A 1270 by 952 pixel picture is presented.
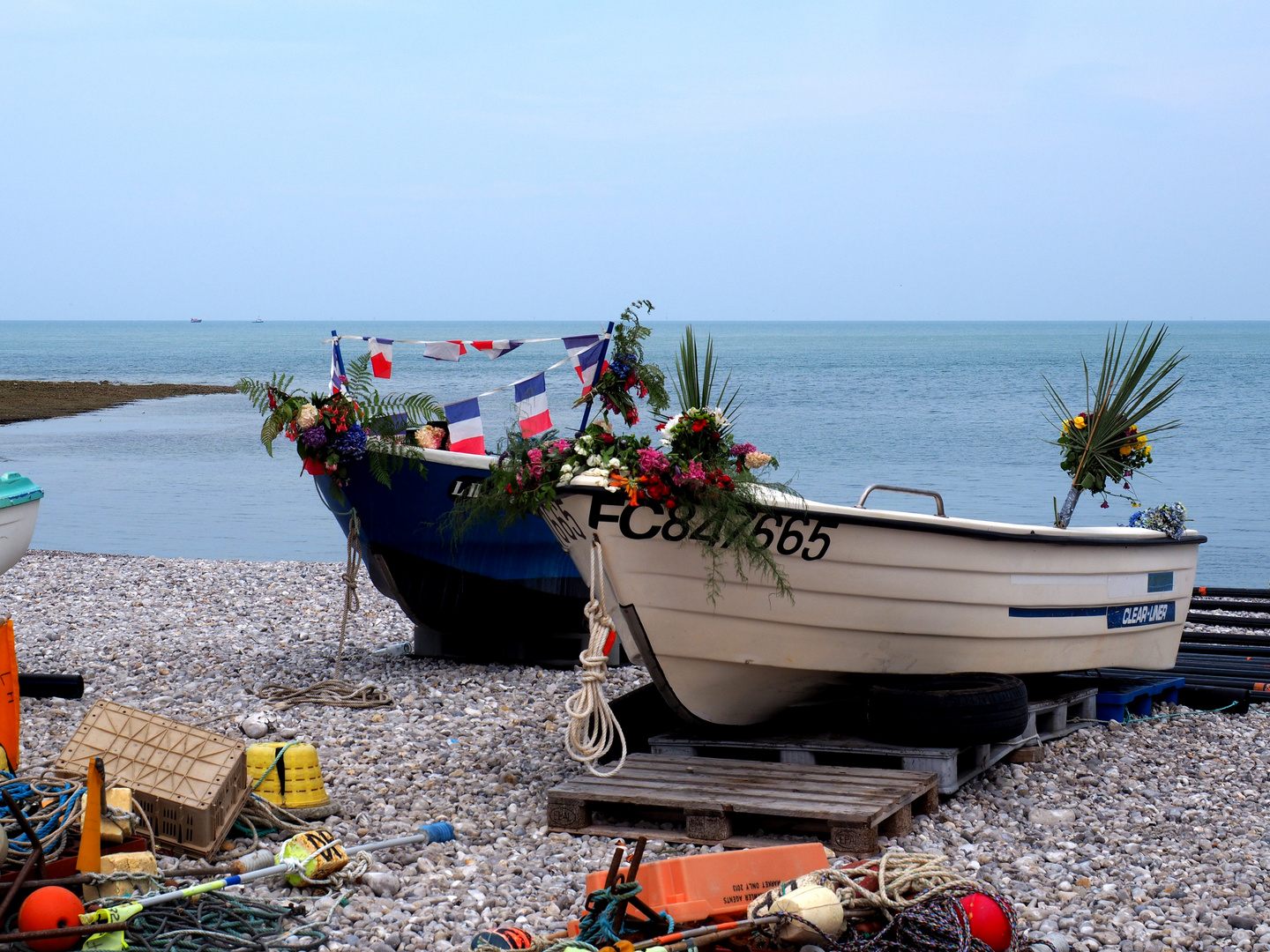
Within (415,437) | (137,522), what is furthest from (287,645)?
(137,522)

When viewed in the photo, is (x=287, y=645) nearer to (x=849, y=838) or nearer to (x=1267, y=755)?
(x=849, y=838)

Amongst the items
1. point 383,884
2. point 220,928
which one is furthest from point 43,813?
point 383,884

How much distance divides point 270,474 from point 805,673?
21.6 meters

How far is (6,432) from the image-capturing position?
33.0 meters

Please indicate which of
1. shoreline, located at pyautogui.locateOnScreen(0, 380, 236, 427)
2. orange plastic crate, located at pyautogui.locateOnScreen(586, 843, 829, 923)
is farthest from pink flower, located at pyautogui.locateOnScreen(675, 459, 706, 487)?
shoreline, located at pyautogui.locateOnScreen(0, 380, 236, 427)

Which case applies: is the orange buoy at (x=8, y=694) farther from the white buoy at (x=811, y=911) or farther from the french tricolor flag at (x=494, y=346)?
the french tricolor flag at (x=494, y=346)

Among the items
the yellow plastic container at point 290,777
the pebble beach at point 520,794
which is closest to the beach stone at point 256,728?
the pebble beach at point 520,794

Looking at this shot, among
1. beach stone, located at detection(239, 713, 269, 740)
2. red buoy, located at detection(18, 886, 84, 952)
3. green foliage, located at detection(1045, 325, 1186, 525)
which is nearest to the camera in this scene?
red buoy, located at detection(18, 886, 84, 952)

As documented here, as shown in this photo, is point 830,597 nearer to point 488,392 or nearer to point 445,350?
point 488,392

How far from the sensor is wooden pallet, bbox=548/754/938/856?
4602mm

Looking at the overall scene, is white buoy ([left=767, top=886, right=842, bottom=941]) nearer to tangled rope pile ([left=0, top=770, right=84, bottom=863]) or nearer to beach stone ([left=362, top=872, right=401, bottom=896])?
beach stone ([left=362, top=872, right=401, bottom=896])

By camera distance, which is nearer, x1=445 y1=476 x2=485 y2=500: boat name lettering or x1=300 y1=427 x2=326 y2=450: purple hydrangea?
x1=300 y1=427 x2=326 y2=450: purple hydrangea

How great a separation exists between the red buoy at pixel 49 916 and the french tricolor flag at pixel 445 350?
5379mm

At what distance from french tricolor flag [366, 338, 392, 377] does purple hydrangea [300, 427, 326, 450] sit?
1440mm
